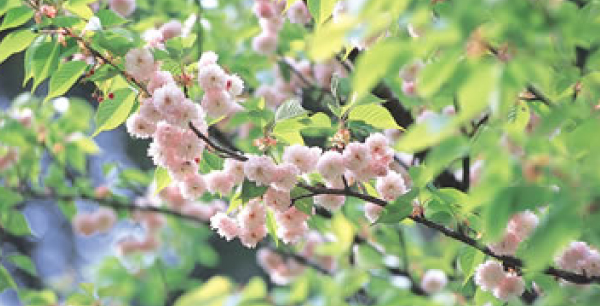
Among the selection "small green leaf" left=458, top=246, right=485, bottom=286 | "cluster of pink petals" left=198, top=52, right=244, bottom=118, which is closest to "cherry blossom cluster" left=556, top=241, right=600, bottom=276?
"small green leaf" left=458, top=246, right=485, bottom=286

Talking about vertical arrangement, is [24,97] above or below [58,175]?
above

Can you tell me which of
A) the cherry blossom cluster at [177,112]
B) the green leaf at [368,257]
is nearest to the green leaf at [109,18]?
the cherry blossom cluster at [177,112]

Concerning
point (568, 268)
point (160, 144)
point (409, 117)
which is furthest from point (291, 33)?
point (568, 268)

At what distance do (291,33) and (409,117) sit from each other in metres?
0.71

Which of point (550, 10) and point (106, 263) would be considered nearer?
point (550, 10)

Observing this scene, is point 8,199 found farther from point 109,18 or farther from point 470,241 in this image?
point 470,241

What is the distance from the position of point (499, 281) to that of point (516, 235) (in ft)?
0.39

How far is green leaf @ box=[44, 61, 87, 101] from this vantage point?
1607 millimetres

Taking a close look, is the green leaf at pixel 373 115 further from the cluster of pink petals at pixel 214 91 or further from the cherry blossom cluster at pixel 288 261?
the cherry blossom cluster at pixel 288 261

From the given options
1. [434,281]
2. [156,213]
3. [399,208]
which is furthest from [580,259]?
[156,213]

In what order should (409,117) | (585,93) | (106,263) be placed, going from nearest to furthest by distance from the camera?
1. (585,93)
2. (409,117)
3. (106,263)

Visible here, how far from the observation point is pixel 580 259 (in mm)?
1604

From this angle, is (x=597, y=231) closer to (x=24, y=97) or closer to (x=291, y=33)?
(x=291, y=33)

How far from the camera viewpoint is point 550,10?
80cm
